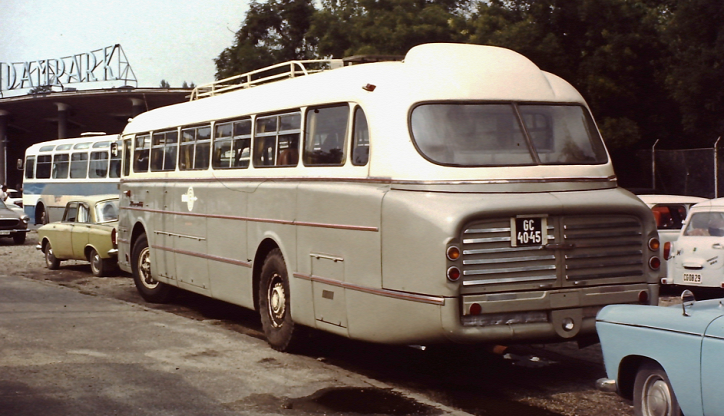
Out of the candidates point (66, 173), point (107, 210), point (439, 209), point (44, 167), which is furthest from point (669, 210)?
point (44, 167)

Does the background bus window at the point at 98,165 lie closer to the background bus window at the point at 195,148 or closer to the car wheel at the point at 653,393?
the background bus window at the point at 195,148

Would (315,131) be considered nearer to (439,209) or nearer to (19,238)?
(439,209)

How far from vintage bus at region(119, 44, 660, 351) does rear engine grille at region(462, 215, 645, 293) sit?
0.04ft

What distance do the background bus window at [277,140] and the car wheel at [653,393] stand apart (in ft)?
14.7

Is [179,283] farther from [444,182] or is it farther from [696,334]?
[696,334]

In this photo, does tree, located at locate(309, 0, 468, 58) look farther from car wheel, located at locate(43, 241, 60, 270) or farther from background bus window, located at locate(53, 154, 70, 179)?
car wheel, located at locate(43, 241, 60, 270)

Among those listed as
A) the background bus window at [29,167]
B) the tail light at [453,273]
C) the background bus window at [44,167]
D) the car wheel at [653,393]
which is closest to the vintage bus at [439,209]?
the tail light at [453,273]

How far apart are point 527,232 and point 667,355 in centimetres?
204

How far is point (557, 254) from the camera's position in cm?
775

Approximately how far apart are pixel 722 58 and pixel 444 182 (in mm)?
18534

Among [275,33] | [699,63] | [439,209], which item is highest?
[275,33]

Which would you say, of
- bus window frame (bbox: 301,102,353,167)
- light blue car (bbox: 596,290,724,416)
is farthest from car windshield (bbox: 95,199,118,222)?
light blue car (bbox: 596,290,724,416)

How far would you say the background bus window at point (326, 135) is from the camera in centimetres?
894

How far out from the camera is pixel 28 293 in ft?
48.9
